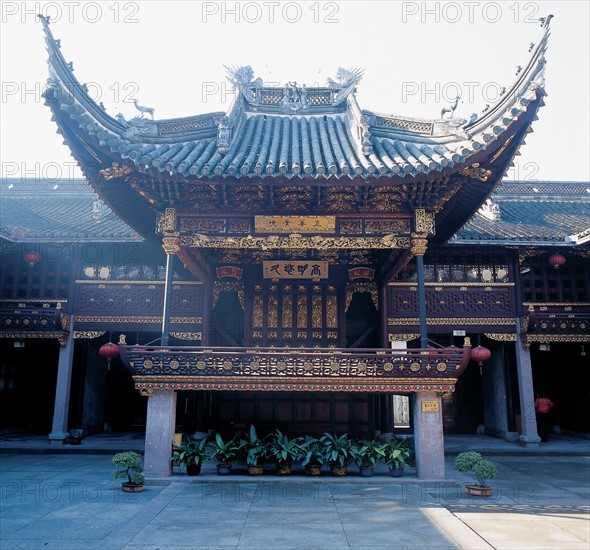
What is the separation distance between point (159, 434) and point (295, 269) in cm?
567

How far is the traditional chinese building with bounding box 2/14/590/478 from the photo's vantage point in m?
9.92

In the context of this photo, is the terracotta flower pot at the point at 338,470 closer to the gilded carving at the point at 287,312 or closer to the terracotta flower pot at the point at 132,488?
the terracotta flower pot at the point at 132,488

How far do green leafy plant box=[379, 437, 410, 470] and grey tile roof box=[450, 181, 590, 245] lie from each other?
6.72 m

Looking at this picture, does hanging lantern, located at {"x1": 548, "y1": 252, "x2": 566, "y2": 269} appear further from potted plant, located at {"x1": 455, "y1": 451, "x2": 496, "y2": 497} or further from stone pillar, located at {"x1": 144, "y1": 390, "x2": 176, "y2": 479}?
stone pillar, located at {"x1": 144, "y1": 390, "x2": 176, "y2": 479}

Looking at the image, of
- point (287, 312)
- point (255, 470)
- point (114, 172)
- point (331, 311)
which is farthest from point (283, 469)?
point (114, 172)

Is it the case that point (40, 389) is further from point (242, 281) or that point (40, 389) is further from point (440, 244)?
point (440, 244)

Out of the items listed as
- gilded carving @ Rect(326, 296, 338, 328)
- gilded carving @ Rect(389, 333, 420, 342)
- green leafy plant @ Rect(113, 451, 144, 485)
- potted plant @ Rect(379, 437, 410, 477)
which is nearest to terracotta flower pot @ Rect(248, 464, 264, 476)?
green leafy plant @ Rect(113, 451, 144, 485)

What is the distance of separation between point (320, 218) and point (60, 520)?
7260 mm

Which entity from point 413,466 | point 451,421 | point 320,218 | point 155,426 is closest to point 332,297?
point 320,218

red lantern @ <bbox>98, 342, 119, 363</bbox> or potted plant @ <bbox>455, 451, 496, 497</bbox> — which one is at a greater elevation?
red lantern @ <bbox>98, 342, 119, 363</bbox>

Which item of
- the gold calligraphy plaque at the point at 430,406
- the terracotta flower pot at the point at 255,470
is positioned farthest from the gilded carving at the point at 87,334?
the gold calligraphy plaque at the point at 430,406

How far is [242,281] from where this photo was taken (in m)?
14.2

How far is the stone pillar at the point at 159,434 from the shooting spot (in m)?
9.88

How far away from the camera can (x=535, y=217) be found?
1891cm
